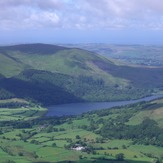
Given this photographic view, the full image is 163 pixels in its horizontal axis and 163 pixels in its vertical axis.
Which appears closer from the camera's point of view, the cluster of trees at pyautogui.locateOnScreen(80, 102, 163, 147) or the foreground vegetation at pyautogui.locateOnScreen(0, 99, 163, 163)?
the foreground vegetation at pyautogui.locateOnScreen(0, 99, 163, 163)

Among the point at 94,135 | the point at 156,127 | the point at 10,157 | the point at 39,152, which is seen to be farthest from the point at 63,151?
the point at 156,127

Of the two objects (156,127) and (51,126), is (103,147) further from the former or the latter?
(51,126)

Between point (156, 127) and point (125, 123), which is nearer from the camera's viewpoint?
point (156, 127)

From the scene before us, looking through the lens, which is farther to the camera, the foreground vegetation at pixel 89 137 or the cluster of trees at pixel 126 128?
the cluster of trees at pixel 126 128

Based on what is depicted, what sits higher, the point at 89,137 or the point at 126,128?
the point at 126,128

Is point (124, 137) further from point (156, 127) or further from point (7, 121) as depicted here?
point (7, 121)

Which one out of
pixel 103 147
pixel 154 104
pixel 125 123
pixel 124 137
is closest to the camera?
pixel 103 147

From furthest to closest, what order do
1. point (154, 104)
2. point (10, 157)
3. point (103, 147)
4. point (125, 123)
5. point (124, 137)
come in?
point (154, 104) < point (125, 123) < point (124, 137) < point (103, 147) < point (10, 157)

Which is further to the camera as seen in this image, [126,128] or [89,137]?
[126,128]
